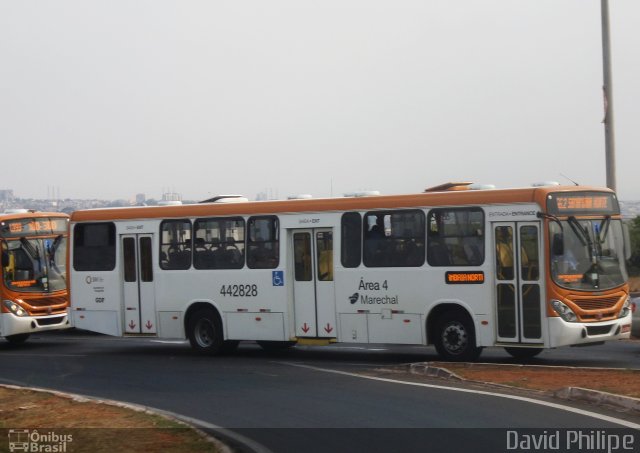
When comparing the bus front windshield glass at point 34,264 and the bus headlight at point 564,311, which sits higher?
the bus front windshield glass at point 34,264

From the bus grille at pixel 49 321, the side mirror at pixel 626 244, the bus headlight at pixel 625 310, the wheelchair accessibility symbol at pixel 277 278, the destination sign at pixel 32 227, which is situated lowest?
the bus grille at pixel 49 321

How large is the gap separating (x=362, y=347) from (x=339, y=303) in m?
3.67

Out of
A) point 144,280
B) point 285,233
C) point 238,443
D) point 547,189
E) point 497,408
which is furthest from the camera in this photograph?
point 144,280

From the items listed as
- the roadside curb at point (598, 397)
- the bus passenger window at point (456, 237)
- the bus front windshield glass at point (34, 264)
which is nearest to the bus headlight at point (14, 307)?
the bus front windshield glass at point (34, 264)

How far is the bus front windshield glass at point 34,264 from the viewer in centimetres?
2456

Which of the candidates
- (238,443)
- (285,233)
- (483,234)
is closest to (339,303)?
(285,233)

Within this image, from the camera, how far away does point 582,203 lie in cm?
1725

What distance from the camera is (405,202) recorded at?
18422 mm

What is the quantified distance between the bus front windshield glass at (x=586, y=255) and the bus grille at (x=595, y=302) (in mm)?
173

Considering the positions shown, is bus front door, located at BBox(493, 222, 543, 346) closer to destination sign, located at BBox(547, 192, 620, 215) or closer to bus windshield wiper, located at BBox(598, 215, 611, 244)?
destination sign, located at BBox(547, 192, 620, 215)

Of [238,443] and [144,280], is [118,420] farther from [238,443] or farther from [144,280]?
[144,280]

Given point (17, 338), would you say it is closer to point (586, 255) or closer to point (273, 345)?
point (273, 345)

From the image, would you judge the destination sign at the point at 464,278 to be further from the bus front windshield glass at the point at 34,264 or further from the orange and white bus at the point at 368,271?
the bus front windshield glass at the point at 34,264

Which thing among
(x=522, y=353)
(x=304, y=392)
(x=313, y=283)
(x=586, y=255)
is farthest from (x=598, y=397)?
(x=313, y=283)
